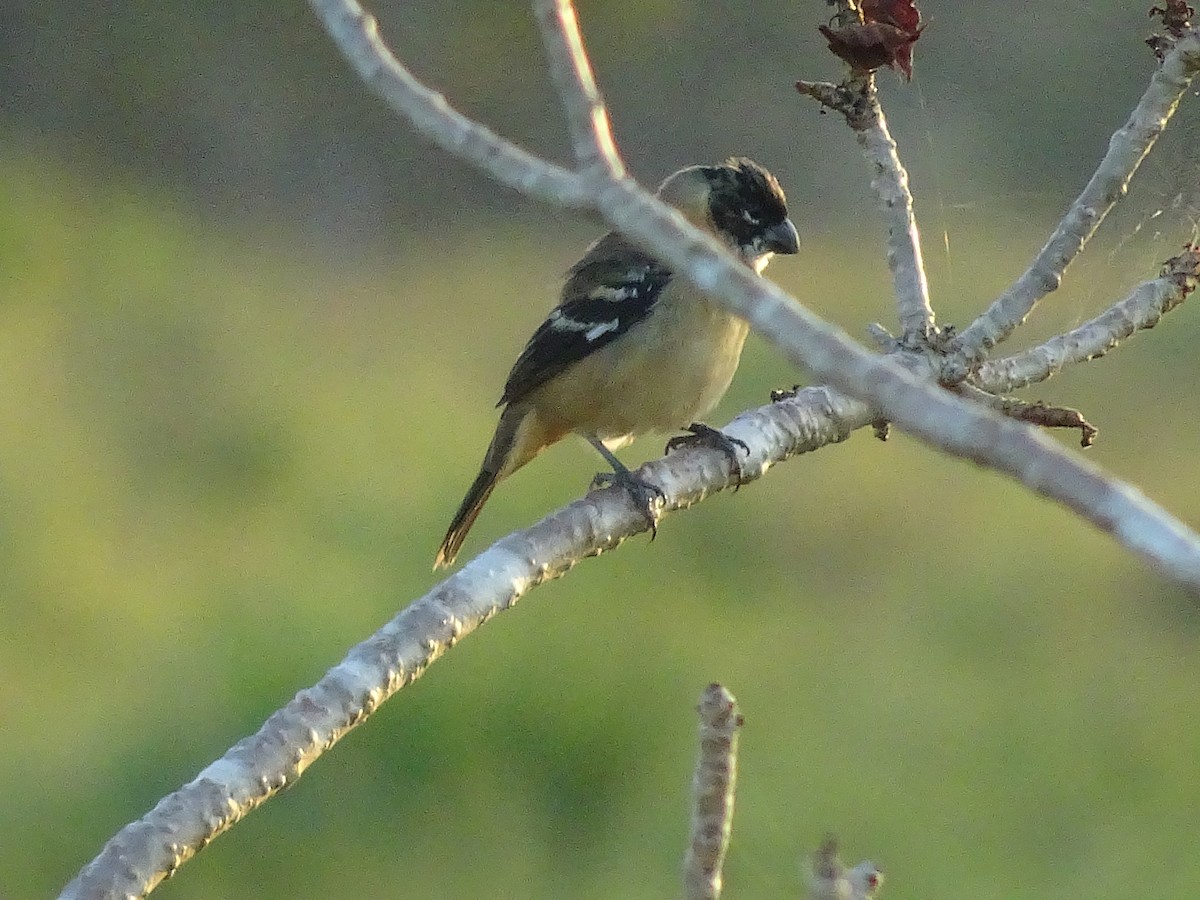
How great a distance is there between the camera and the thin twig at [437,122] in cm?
126

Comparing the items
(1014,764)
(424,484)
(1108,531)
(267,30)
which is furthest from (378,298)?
(1108,531)

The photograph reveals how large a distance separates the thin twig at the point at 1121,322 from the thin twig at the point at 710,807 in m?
1.51

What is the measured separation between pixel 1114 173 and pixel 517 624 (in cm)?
463

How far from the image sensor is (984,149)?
9.52 meters

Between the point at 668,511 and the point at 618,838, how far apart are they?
10.2ft

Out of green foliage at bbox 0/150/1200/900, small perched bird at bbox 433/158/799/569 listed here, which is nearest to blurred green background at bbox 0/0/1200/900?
green foliage at bbox 0/150/1200/900

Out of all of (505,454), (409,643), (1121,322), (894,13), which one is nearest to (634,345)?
(505,454)

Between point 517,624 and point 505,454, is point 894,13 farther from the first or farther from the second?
point 517,624

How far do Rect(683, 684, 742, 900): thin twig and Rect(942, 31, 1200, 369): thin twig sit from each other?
129 cm

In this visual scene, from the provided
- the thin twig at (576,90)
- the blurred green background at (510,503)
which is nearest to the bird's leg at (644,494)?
the blurred green background at (510,503)

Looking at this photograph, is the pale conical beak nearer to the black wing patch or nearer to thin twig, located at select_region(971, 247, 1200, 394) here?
the black wing patch

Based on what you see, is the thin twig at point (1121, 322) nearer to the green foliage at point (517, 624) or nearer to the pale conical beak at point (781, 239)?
the green foliage at point (517, 624)

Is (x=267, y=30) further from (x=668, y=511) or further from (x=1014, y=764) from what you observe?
(x=668, y=511)

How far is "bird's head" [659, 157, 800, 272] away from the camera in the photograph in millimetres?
3691
